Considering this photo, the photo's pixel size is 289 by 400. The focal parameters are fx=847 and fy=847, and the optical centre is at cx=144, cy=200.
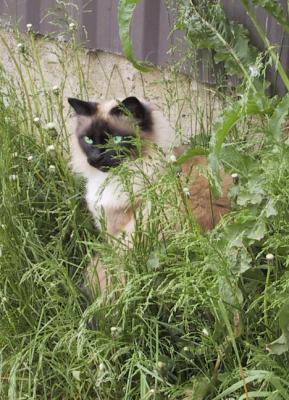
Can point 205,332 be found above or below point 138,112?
below

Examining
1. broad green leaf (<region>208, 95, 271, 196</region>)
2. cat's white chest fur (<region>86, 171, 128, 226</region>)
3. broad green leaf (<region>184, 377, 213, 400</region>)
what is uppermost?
broad green leaf (<region>208, 95, 271, 196</region>)

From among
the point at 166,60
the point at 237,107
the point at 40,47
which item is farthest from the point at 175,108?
the point at 237,107

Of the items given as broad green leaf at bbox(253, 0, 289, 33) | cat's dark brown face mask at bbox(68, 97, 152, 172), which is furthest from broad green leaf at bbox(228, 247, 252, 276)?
broad green leaf at bbox(253, 0, 289, 33)

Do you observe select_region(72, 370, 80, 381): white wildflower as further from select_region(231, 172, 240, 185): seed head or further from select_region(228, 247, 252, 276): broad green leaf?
select_region(231, 172, 240, 185): seed head

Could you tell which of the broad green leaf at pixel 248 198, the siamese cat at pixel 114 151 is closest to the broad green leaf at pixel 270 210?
the broad green leaf at pixel 248 198

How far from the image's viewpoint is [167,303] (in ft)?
10.3

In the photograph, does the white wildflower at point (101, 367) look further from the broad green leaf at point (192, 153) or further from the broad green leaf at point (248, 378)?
the broad green leaf at point (192, 153)

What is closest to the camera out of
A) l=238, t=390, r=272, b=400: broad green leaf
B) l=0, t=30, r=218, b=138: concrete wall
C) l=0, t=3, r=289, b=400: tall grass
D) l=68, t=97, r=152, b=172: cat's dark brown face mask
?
l=238, t=390, r=272, b=400: broad green leaf

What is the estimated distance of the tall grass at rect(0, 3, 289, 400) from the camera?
109 inches

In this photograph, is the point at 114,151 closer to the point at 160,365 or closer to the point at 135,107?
the point at 135,107

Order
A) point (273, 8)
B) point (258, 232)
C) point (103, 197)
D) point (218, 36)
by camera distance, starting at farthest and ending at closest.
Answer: point (218, 36), point (103, 197), point (273, 8), point (258, 232)

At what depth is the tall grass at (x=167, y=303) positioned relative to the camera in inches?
109

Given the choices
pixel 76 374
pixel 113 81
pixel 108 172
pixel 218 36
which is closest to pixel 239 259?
pixel 76 374

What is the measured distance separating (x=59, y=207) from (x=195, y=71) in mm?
964
